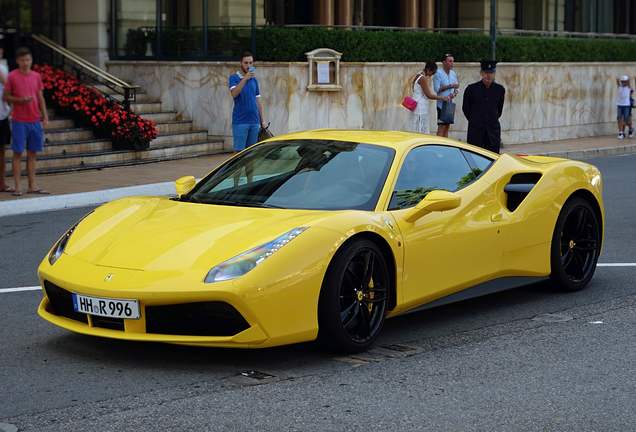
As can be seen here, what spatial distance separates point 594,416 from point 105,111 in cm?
1530

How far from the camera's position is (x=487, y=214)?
8.06 m

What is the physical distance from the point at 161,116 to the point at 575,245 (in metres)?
14.0

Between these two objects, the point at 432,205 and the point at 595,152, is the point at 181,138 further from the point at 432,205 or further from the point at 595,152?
the point at 432,205

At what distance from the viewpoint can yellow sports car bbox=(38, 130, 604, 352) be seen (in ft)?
21.3

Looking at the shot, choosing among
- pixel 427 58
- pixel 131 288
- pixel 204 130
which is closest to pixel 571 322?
pixel 131 288

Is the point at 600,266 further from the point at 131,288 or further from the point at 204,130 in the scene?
the point at 204,130

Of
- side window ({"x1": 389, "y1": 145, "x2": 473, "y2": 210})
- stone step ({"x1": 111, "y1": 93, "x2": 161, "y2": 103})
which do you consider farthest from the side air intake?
stone step ({"x1": 111, "y1": 93, "x2": 161, "y2": 103})

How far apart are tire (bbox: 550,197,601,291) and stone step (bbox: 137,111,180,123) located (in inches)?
538

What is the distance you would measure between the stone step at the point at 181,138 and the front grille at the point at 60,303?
45.5ft

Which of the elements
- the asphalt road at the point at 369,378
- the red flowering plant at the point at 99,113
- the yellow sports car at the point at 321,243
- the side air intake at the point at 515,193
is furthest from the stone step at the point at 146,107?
the side air intake at the point at 515,193

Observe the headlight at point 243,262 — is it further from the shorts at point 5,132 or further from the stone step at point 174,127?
the stone step at point 174,127

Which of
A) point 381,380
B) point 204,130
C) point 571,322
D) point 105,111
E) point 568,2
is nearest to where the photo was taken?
point 381,380

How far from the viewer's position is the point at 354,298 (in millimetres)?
6938

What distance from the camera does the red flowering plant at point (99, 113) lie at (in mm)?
19922
